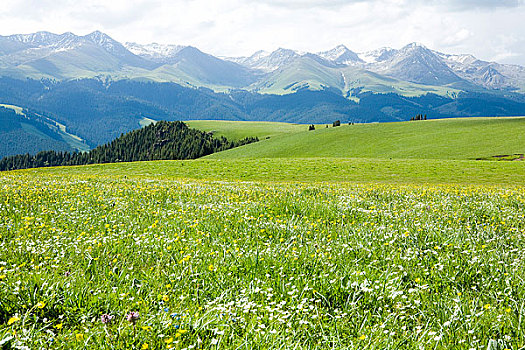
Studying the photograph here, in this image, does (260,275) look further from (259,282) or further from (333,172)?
(333,172)

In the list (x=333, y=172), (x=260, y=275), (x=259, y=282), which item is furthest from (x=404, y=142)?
(x=259, y=282)

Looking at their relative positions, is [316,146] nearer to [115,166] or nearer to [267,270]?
[115,166]

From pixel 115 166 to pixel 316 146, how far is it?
221 feet

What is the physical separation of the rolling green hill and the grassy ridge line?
3128 centimetres

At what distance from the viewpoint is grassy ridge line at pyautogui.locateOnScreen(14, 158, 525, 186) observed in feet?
158

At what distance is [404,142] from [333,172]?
62.5 m

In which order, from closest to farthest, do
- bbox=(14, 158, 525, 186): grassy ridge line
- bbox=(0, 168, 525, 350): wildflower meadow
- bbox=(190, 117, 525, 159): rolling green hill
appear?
bbox=(0, 168, 525, 350): wildflower meadow < bbox=(14, 158, 525, 186): grassy ridge line < bbox=(190, 117, 525, 159): rolling green hill

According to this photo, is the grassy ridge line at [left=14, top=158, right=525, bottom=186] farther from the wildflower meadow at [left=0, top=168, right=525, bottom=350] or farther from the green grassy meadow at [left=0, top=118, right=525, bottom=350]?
the wildflower meadow at [left=0, top=168, right=525, bottom=350]

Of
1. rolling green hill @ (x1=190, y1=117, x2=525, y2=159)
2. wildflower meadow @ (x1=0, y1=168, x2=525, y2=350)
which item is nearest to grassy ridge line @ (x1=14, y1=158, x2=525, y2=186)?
rolling green hill @ (x1=190, y1=117, x2=525, y2=159)

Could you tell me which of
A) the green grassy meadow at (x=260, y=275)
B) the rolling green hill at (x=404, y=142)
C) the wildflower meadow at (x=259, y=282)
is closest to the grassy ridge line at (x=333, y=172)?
the rolling green hill at (x=404, y=142)

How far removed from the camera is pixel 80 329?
15.3 ft

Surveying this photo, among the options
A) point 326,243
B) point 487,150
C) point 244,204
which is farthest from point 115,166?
point 487,150

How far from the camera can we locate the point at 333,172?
5544 centimetres

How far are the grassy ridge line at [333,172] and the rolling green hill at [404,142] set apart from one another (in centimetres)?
3128
